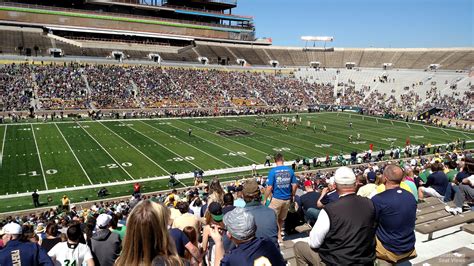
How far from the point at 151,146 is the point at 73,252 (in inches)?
1080

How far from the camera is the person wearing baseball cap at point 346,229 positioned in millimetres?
3713

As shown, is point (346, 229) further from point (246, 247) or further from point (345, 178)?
point (246, 247)

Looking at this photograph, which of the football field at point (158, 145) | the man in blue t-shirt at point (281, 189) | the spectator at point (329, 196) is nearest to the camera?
the spectator at point (329, 196)

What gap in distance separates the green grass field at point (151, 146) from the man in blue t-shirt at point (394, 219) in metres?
18.4

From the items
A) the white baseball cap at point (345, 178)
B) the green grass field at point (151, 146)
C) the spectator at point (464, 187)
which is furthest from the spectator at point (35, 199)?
the white baseball cap at point (345, 178)

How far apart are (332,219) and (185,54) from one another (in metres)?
72.5

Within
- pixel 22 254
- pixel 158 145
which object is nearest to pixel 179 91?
pixel 158 145

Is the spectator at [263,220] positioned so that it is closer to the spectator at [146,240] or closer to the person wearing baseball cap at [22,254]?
the spectator at [146,240]

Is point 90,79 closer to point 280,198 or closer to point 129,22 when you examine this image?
point 129,22

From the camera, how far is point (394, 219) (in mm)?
4617

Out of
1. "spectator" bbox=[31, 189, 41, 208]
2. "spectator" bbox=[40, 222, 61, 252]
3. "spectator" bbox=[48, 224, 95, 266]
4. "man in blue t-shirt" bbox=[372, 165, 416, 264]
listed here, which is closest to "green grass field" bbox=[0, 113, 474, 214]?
"spectator" bbox=[31, 189, 41, 208]

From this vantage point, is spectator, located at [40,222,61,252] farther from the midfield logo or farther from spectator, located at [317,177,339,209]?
the midfield logo

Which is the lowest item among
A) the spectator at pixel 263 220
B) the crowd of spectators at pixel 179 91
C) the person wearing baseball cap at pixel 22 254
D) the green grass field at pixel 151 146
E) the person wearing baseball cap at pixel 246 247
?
the green grass field at pixel 151 146

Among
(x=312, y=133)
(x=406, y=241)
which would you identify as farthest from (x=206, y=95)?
(x=406, y=241)
